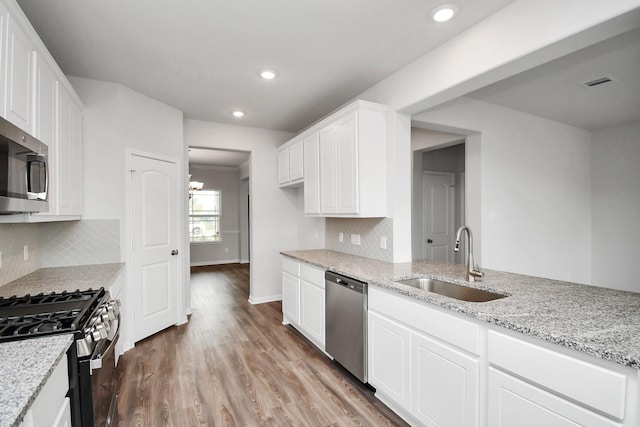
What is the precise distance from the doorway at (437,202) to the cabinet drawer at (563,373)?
384 cm

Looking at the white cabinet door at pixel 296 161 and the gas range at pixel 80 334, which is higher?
the white cabinet door at pixel 296 161

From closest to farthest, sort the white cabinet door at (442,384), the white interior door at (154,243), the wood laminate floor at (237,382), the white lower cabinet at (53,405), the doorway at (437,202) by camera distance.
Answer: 1. the white lower cabinet at (53,405)
2. the white cabinet door at (442,384)
3. the wood laminate floor at (237,382)
4. the white interior door at (154,243)
5. the doorway at (437,202)

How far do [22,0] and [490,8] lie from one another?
2.87 meters

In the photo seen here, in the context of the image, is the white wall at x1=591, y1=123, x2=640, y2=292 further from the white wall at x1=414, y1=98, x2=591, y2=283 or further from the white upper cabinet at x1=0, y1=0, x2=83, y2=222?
the white upper cabinet at x1=0, y1=0, x2=83, y2=222

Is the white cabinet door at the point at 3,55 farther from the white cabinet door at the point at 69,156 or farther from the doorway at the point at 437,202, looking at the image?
the doorway at the point at 437,202

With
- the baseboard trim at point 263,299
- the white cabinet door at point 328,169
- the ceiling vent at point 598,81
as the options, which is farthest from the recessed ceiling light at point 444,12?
the baseboard trim at point 263,299

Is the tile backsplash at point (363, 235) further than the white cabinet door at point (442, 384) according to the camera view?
Yes

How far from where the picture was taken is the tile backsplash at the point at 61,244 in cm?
238

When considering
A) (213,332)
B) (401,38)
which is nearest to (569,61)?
(401,38)

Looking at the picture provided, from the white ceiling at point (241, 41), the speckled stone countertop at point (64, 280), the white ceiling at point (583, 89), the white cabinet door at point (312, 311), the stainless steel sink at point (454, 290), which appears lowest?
the white cabinet door at point (312, 311)

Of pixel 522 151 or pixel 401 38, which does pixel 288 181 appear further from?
pixel 522 151

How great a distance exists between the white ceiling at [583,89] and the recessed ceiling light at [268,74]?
2139mm

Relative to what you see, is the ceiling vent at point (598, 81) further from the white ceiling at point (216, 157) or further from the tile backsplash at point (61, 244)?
the white ceiling at point (216, 157)

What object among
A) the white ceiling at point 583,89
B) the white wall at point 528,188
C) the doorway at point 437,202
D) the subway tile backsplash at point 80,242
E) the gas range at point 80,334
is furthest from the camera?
the doorway at point 437,202
